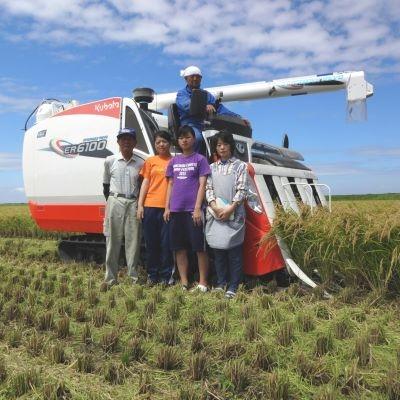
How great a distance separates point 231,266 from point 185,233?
0.64 metres

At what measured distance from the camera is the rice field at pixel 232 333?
2.83m

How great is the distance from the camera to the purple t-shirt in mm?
5402

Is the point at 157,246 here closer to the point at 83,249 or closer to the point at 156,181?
the point at 156,181

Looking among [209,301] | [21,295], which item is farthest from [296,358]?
[21,295]

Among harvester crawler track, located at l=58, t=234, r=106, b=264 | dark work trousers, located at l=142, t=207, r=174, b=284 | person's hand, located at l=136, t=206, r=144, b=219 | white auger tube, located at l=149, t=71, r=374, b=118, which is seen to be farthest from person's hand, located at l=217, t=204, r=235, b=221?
white auger tube, located at l=149, t=71, r=374, b=118

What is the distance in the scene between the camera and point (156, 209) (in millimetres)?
5809

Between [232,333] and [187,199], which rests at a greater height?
[187,199]

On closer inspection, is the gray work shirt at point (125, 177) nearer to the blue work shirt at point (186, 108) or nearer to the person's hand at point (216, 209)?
the blue work shirt at point (186, 108)

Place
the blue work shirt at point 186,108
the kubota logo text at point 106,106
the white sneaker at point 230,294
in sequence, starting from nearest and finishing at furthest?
the white sneaker at point 230,294, the blue work shirt at point 186,108, the kubota logo text at point 106,106

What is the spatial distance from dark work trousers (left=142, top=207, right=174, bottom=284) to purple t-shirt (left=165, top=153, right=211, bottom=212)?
0.41m

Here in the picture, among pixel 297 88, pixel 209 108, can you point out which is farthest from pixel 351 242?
pixel 297 88

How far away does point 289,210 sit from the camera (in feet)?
17.3

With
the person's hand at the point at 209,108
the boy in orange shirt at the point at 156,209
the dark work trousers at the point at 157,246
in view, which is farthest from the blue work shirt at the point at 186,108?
the dark work trousers at the point at 157,246

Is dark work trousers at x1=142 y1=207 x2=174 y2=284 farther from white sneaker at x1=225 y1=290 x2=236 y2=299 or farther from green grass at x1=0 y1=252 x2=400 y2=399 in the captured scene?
white sneaker at x1=225 y1=290 x2=236 y2=299
